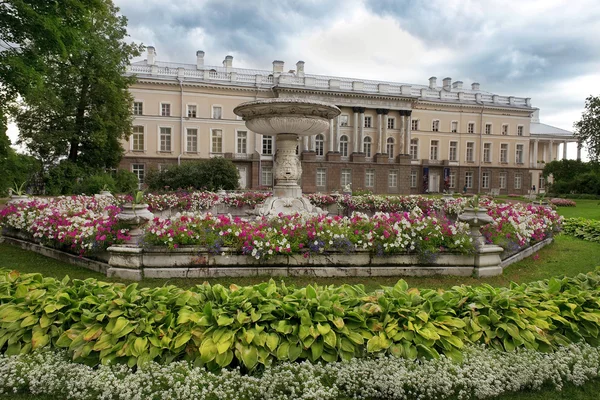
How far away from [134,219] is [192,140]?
35.6 m

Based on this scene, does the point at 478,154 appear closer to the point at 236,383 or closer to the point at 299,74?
the point at 299,74

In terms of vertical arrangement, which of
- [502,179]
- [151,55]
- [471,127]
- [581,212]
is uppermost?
[151,55]

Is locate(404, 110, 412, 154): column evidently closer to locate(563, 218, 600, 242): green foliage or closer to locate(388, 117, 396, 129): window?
locate(388, 117, 396, 129): window

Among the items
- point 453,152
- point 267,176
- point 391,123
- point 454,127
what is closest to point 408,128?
point 391,123

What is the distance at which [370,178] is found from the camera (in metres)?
43.0

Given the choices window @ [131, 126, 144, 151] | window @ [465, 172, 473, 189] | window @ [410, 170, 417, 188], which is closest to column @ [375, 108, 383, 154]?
window @ [410, 170, 417, 188]

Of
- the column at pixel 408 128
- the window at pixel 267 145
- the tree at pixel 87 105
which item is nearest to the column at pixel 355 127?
the column at pixel 408 128

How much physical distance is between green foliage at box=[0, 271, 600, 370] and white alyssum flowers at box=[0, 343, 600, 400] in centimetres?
9

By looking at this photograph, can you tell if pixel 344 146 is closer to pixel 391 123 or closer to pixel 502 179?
pixel 391 123

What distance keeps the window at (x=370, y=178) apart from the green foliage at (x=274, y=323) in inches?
1563

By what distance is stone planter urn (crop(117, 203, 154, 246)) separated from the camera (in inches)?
228

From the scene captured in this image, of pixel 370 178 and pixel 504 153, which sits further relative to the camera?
pixel 504 153

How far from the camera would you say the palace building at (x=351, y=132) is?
38.6 metres

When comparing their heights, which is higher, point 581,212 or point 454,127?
point 454,127
